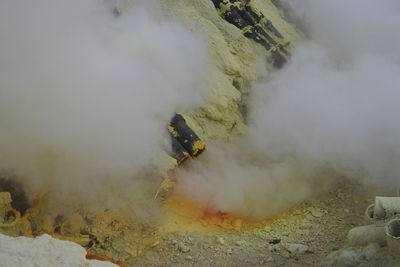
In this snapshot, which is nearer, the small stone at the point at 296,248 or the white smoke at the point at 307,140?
the small stone at the point at 296,248

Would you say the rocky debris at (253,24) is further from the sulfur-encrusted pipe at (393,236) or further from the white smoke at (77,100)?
the sulfur-encrusted pipe at (393,236)

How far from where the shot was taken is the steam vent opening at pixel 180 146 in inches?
130

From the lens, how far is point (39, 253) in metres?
2.36

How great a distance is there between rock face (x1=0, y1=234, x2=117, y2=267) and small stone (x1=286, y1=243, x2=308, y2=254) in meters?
1.78

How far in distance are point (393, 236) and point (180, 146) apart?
2.41 meters

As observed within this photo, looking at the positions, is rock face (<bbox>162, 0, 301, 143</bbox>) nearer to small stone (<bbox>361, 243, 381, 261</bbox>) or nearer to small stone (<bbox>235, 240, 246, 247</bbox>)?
small stone (<bbox>235, 240, 246, 247</bbox>)

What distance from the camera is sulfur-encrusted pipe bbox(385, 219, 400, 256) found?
2436mm

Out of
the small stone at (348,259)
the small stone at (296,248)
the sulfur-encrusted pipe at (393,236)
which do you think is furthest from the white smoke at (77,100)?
the sulfur-encrusted pipe at (393,236)

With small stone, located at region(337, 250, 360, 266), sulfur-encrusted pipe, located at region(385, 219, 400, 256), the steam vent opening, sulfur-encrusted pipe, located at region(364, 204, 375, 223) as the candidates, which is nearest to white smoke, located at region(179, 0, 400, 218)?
the steam vent opening

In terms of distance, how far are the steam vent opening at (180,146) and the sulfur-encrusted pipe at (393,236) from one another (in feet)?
0.04

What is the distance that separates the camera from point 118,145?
3.70 metres

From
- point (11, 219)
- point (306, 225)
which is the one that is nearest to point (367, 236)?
point (306, 225)

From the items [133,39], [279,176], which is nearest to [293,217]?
[279,176]

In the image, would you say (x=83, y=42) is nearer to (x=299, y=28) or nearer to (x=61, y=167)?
(x=61, y=167)
